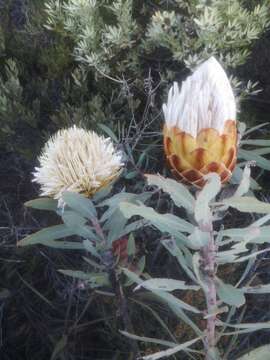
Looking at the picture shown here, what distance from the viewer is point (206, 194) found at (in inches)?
47.3

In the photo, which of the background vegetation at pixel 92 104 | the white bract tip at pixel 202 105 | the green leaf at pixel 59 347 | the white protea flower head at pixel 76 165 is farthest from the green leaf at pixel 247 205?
the green leaf at pixel 59 347

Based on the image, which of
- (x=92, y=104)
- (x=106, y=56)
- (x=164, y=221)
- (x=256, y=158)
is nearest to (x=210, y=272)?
(x=164, y=221)

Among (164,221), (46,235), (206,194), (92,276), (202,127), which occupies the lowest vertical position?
(92,276)

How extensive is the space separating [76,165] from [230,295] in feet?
→ 1.66

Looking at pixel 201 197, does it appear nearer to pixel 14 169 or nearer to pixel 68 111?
pixel 68 111

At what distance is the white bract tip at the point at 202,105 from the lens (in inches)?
48.2

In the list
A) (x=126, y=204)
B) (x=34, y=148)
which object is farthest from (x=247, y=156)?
(x=34, y=148)

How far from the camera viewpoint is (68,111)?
2.55 m

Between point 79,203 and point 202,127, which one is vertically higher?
point 202,127

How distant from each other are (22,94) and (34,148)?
0.35 m

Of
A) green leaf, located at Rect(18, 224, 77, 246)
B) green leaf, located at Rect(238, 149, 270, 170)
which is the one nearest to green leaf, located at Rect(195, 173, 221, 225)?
green leaf, located at Rect(18, 224, 77, 246)

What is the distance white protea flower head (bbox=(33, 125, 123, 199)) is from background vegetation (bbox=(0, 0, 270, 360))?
1.89ft

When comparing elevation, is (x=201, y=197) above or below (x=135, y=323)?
above

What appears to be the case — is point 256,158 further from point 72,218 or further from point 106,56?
point 106,56
